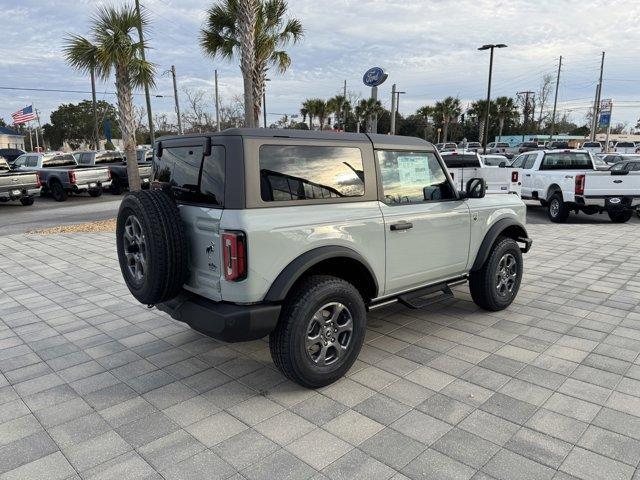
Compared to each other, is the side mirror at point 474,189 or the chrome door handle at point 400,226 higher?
the side mirror at point 474,189

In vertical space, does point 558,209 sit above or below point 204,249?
below

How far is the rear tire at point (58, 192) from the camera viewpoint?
56.4ft

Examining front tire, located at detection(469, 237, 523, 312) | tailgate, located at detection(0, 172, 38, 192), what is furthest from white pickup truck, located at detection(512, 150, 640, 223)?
tailgate, located at detection(0, 172, 38, 192)

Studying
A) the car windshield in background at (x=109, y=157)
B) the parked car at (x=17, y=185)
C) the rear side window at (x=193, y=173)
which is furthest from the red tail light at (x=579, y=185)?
the car windshield in background at (x=109, y=157)

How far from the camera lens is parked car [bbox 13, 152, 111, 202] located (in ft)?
54.4

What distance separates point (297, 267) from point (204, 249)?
0.67 metres

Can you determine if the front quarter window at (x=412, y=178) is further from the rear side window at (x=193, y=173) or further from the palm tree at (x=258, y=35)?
the palm tree at (x=258, y=35)

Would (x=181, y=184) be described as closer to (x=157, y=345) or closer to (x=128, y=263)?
(x=128, y=263)

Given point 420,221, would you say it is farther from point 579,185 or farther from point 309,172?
point 579,185

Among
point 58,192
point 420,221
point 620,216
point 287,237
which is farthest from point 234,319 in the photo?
point 58,192

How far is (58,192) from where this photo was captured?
57.0ft

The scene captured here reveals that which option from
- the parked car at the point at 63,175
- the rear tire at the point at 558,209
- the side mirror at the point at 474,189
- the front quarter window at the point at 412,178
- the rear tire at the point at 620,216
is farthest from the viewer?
the parked car at the point at 63,175

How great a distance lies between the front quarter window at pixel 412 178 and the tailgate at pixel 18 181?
1473cm

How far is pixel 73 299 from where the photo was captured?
18.8 feet
